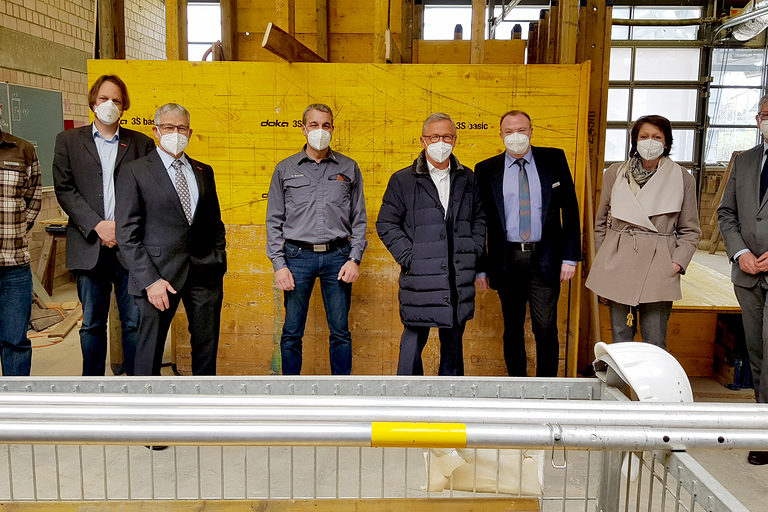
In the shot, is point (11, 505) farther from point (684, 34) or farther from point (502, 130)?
point (684, 34)

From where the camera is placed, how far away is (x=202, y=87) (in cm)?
390

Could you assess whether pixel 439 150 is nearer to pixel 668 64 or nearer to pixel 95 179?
pixel 95 179

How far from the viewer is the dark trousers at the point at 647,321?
331 centimetres

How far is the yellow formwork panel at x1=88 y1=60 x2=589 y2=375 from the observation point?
3857mm

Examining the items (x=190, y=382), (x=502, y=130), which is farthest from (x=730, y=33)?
(x=190, y=382)

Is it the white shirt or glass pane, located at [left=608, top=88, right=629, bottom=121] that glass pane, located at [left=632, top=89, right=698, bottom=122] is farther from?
the white shirt

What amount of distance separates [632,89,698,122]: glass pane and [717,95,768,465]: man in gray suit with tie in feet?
30.2

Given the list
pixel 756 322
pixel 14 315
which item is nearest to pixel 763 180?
pixel 756 322

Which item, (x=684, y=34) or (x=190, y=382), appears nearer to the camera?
(x=190, y=382)

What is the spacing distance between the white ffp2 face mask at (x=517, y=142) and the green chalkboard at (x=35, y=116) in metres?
5.11

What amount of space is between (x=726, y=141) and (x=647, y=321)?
10.0m

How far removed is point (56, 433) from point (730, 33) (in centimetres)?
1275

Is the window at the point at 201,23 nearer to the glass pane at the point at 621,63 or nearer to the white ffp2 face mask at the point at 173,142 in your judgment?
the glass pane at the point at 621,63

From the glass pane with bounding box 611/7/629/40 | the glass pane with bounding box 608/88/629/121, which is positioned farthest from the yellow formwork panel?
the glass pane with bounding box 611/7/629/40
